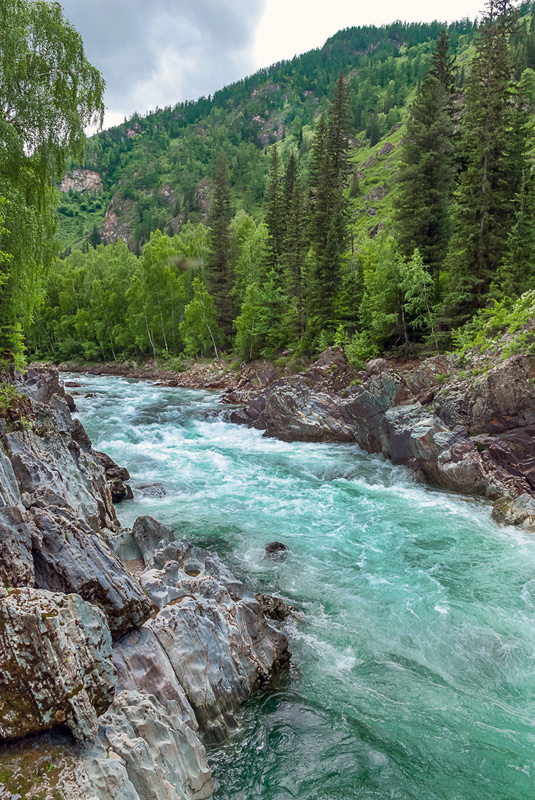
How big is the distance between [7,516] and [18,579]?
1103 millimetres

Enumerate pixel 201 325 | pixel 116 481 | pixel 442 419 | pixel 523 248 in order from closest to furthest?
pixel 116 481
pixel 442 419
pixel 523 248
pixel 201 325

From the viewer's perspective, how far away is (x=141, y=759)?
5.16 m

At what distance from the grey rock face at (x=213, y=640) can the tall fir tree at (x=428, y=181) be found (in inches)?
980

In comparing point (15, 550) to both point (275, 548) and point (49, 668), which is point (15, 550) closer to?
point (49, 668)

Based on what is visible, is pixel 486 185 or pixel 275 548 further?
pixel 486 185

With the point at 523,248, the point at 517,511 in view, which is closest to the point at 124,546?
the point at 517,511

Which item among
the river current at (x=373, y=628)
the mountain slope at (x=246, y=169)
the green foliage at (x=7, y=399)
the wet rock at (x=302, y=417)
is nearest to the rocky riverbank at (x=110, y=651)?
the green foliage at (x=7, y=399)

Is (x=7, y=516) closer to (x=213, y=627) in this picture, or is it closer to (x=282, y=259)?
(x=213, y=627)

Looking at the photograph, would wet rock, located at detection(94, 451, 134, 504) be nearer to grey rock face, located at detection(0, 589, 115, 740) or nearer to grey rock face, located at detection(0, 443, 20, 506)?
grey rock face, located at detection(0, 443, 20, 506)

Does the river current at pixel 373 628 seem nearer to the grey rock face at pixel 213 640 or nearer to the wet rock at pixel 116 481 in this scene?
the grey rock face at pixel 213 640

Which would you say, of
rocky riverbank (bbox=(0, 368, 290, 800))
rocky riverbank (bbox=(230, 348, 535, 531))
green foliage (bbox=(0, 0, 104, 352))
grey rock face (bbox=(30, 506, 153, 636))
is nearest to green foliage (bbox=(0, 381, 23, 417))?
rocky riverbank (bbox=(0, 368, 290, 800))

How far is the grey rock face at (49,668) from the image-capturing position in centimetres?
480

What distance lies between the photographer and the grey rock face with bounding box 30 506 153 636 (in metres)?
6.86

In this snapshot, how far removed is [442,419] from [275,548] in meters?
10.7
